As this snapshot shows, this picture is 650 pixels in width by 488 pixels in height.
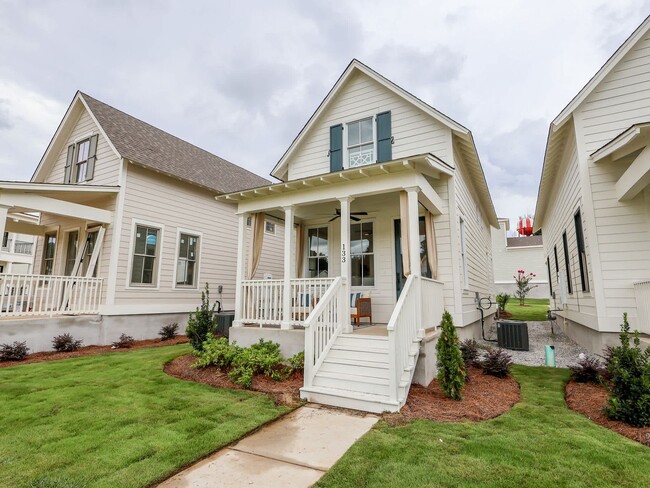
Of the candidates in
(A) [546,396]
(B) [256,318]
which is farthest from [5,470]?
(A) [546,396]

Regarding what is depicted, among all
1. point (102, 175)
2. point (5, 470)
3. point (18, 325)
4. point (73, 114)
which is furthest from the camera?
point (73, 114)

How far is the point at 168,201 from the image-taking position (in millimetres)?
11492

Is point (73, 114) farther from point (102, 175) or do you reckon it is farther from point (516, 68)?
point (516, 68)

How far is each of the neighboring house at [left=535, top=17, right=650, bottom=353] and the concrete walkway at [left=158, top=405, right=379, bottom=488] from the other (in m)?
5.68

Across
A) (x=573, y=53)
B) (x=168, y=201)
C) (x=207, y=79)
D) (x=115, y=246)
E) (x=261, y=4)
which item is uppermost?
(x=207, y=79)

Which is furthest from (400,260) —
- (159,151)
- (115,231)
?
(159,151)

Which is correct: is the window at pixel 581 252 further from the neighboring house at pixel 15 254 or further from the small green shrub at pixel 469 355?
the neighboring house at pixel 15 254

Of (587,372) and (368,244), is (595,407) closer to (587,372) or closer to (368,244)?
(587,372)

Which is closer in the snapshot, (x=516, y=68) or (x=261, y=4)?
(x=261, y=4)

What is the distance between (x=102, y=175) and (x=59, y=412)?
8668 millimetres

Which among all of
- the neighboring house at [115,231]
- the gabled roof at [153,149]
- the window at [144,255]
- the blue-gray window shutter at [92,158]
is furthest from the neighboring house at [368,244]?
the blue-gray window shutter at [92,158]

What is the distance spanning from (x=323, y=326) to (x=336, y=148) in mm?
5379

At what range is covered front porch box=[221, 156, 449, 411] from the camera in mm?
5086

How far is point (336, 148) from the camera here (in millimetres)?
9258
